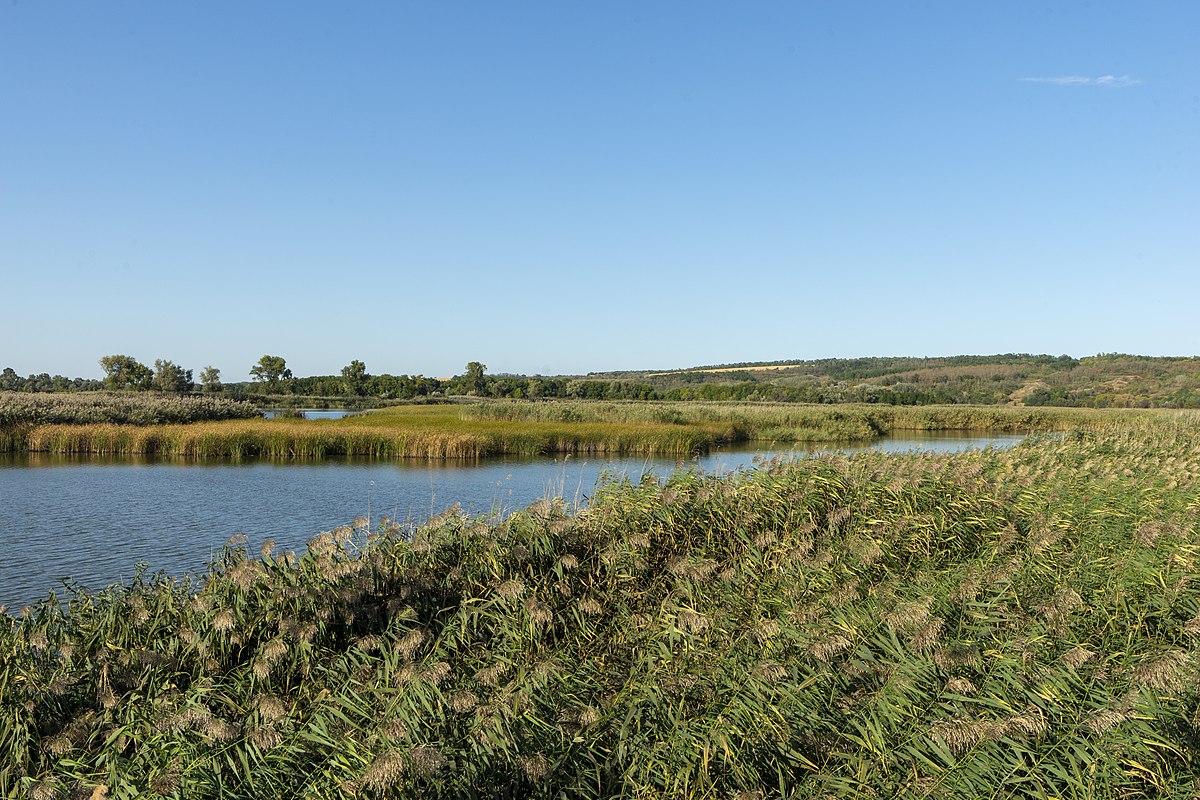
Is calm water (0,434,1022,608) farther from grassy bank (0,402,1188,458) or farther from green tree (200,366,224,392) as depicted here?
green tree (200,366,224,392)

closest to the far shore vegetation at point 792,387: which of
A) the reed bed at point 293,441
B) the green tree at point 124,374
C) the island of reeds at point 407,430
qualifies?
the green tree at point 124,374

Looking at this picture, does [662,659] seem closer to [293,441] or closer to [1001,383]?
[293,441]

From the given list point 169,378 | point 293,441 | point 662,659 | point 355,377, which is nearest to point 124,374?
point 169,378

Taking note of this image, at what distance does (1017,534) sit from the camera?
9.06m

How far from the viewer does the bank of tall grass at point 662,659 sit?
13.9ft

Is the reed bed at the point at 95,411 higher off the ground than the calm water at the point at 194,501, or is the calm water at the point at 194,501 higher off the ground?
the reed bed at the point at 95,411

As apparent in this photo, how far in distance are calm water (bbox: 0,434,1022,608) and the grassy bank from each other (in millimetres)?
1923

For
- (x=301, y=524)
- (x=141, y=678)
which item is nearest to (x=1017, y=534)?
(x=141, y=678)

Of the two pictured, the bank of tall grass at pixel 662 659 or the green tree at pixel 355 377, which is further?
the green tree at pixel 355 377

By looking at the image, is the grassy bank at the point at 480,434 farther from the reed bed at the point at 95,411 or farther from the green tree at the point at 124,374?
the green tree at the point at 124,374

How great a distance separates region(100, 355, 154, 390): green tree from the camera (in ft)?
257

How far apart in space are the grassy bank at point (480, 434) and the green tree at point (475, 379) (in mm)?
47345

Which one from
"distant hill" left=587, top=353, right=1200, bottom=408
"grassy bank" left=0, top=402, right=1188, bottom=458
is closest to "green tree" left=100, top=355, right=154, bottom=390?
"grassy bank" left=0, top=402, right=1188, bottom=458

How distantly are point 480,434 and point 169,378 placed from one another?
53971mm
